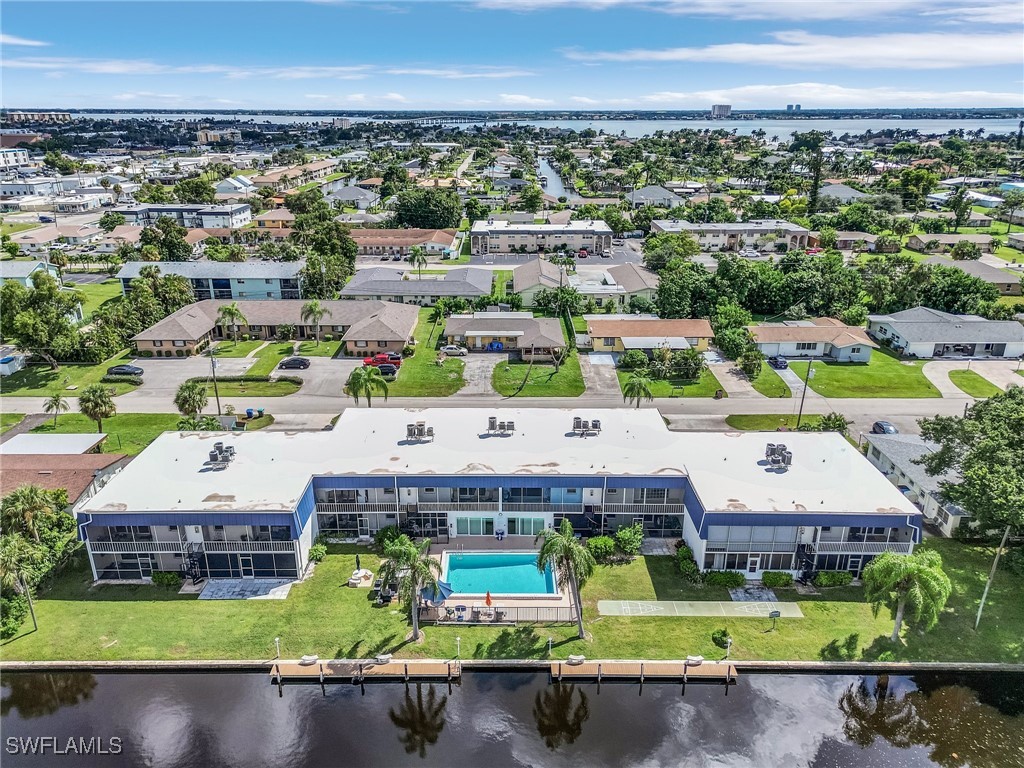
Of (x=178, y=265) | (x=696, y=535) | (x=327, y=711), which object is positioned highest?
(x=178, y=265)

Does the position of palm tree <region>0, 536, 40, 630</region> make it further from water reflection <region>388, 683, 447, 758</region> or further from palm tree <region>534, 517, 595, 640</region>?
palm tree <region>534, 517, 595, 640</region>

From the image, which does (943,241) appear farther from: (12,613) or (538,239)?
(12,613)

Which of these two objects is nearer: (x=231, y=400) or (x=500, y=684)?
(x=500, y=684)

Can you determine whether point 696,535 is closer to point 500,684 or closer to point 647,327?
point 500,684

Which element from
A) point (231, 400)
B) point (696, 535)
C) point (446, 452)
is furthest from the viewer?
point (231, 400)

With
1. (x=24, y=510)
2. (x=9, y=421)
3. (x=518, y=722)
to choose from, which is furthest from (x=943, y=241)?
(x=9, y=421)

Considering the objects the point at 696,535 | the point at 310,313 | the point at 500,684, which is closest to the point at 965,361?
the point at 696,535
